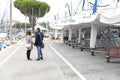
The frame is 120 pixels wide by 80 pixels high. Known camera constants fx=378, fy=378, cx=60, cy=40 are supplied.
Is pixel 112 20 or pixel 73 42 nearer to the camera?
pixel 112 20

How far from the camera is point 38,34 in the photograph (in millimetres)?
22344

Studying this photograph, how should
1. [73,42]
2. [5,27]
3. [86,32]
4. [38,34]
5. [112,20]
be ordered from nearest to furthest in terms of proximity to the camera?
1. [112,20]
2. [38,34]
3. [73,42]
4. [86,32]
5. [5,27]

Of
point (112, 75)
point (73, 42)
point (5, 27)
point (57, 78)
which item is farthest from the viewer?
point (5, 27)

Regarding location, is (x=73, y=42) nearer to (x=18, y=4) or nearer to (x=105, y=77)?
(x=105, y=77)

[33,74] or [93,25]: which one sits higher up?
[93,25]

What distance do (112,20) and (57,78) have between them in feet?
16.7

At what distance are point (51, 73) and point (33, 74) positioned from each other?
76 cm

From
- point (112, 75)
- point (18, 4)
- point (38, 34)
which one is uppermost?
point (18, 4)

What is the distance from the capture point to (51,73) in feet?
50.1

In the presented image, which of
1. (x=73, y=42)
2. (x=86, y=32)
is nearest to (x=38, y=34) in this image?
(x=73, y=42)

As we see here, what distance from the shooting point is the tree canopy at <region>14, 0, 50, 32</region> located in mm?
112750

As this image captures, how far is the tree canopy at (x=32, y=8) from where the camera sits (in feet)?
370

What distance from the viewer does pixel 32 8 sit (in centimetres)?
11419

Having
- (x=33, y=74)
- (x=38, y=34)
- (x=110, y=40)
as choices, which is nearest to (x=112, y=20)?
(x=33, y=74)
